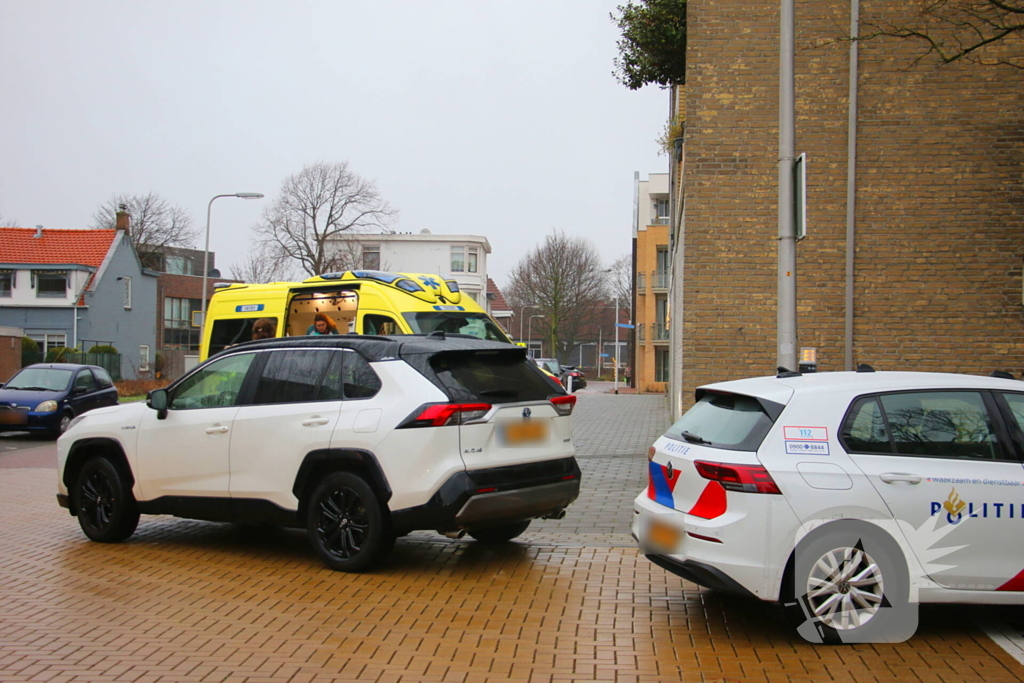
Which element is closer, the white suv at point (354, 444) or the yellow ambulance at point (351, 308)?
the white suv at point (354, 444)

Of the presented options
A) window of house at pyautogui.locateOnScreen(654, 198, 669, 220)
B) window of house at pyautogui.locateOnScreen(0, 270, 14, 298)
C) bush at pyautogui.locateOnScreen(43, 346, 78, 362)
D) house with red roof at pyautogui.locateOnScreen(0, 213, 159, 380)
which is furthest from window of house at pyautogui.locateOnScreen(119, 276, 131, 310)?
window of house at pyautogui.locateOnScreen(654, 198, 669, 220)

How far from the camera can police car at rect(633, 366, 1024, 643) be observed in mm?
4941

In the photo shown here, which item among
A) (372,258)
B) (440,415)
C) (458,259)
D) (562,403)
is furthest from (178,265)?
(440,415)

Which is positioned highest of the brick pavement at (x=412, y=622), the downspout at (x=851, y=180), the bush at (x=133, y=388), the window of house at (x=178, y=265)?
the window of house at (x=178, y=265)

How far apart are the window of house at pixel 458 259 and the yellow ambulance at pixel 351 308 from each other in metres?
65.3

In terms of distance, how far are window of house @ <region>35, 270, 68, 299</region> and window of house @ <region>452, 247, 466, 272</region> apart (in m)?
38.2

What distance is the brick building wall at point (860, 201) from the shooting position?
12672mm

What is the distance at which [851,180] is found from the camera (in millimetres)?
12898

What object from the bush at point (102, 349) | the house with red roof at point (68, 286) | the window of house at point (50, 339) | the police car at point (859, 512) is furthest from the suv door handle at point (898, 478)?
the window of house at point (50, 339)

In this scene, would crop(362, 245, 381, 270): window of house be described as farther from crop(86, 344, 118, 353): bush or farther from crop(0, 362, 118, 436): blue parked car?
crop(0, 362, 118, 436): blue parked car

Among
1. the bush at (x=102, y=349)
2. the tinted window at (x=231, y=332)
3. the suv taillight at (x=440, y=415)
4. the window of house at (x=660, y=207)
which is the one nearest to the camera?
the suv taillight at (x=440, y=415)

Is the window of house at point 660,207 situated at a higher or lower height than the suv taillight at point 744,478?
higher

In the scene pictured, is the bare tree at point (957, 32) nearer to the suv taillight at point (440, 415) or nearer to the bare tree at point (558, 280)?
the suv taillight at point (440, 415)

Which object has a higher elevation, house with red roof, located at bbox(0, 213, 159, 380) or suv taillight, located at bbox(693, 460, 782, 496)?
house with red roof, located at bbox(0, 213, 159, 380)
